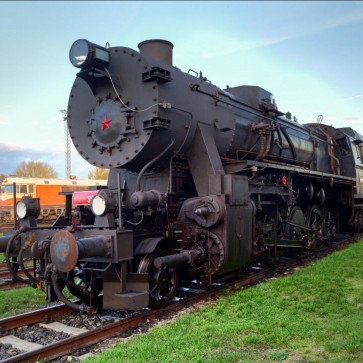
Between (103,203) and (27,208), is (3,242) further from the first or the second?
(103,203)

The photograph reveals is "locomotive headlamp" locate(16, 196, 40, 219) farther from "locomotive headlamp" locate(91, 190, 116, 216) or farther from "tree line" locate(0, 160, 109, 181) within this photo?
"tree line" locate(0, 160, 109, 181)

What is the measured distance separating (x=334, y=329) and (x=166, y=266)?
96.1 inches

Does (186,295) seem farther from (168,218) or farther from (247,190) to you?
(247,190)

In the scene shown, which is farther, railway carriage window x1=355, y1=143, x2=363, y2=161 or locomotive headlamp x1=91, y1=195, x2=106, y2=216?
railway carriage window x1=355, y1=143, x2=363, y2=161

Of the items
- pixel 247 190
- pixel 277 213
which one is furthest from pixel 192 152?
pixel 277 213

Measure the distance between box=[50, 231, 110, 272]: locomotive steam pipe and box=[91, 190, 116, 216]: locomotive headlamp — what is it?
45 cm

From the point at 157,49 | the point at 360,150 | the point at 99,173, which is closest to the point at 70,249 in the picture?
the point at 157,49

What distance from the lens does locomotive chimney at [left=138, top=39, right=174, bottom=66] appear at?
7.26 metres

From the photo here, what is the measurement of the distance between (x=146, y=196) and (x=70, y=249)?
4.57ft

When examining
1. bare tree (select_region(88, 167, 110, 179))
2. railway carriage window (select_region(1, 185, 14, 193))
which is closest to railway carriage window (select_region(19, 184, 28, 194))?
railway carriage window (select_region(1, 185, 14, 193))

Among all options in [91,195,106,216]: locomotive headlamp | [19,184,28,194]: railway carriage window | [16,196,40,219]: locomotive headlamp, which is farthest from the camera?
[19,184,28,194]: railway carriage window

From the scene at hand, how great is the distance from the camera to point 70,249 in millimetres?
5043

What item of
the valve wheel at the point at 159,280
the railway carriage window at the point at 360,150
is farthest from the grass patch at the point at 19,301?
the railway carriage window at the point at 360,150

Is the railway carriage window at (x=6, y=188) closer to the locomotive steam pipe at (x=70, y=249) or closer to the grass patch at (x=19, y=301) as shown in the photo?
the grass patch at (x=19, y=301)
